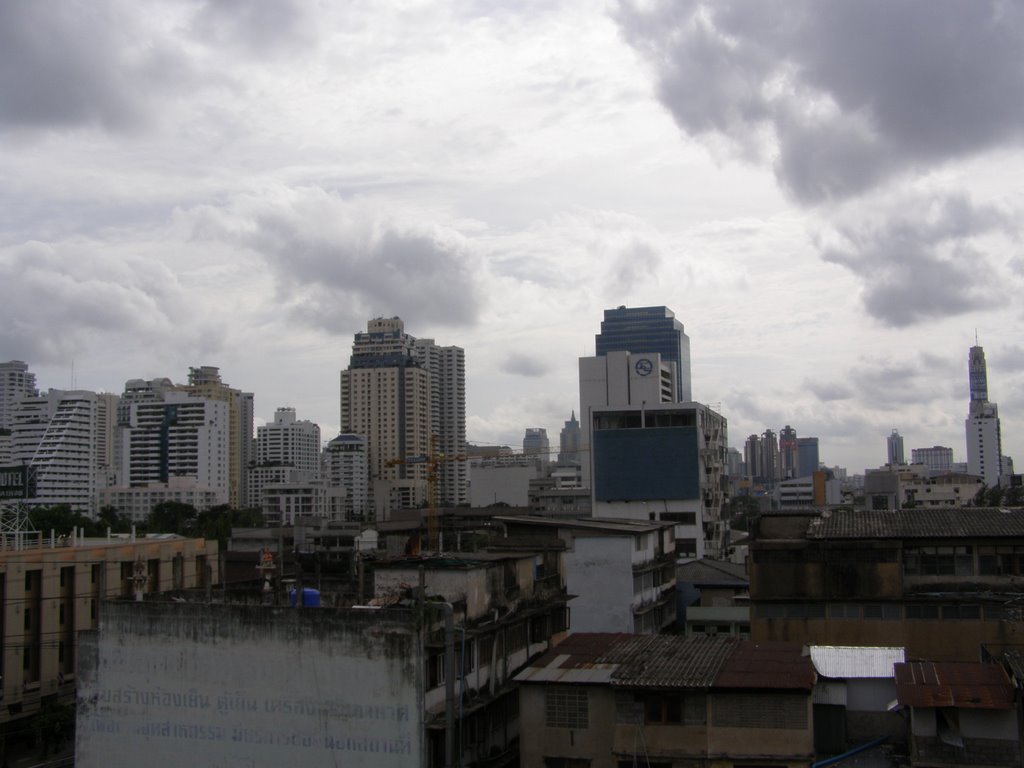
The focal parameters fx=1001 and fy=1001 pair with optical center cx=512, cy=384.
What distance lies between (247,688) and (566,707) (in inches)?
304

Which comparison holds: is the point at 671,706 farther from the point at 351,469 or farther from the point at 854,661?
the point at 351,469

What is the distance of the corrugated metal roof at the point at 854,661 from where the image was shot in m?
22.4

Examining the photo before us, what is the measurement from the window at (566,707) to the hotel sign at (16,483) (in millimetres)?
47057

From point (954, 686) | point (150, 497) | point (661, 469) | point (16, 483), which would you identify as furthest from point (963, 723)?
point (150, 497)

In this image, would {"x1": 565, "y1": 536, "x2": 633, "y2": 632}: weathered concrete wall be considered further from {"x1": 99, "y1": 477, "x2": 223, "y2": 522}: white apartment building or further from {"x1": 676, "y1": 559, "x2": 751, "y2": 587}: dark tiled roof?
{"x1": 99, "y1": 477, "x2": 223, "y2": 522}: white apartment building

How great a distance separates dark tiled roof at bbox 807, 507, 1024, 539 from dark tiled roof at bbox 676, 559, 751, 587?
1753 cm

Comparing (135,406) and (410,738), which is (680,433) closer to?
(410,738)


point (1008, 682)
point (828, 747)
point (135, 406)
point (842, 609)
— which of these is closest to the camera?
point (1008, 682)

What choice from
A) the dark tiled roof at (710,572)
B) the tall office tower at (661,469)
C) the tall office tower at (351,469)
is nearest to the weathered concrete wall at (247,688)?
the dark tiled roof at (710,572)

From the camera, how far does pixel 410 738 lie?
22938 millimetres

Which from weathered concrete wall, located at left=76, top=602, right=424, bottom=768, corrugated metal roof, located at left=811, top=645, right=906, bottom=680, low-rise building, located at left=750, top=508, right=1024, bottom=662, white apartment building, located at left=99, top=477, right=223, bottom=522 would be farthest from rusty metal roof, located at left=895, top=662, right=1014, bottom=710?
white apartment building, located at left=99, top=477, right=223, bottom=522

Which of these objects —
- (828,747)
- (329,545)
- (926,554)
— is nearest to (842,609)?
(926,554)

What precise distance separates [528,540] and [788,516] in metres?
11.5

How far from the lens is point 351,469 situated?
19612 centimetres
